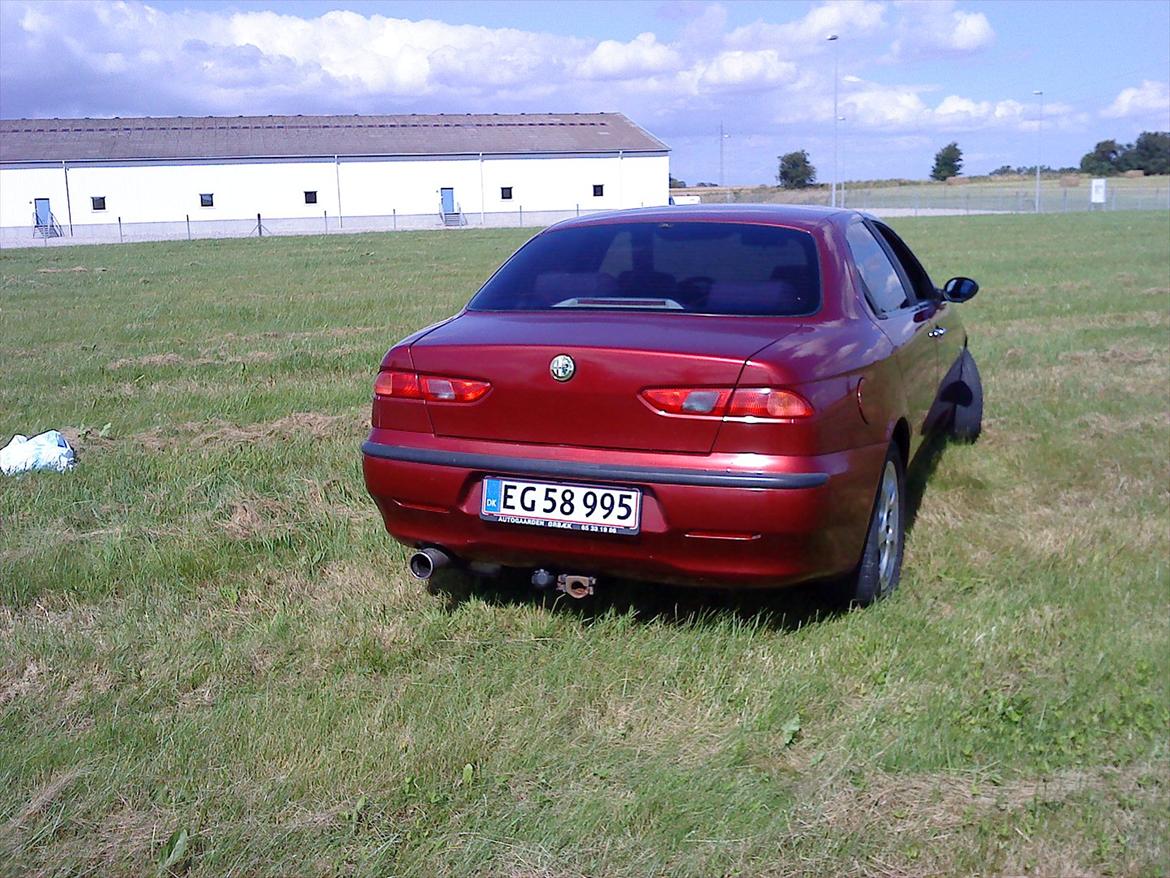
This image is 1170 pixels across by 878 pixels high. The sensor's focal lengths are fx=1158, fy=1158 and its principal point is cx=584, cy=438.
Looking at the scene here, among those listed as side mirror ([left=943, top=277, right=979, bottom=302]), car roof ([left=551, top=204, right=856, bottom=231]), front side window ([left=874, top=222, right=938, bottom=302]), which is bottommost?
side mirror ([left=943, top=277, right=979, bottom=302])

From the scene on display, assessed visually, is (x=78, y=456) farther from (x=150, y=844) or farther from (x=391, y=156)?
(x=391, y=156)

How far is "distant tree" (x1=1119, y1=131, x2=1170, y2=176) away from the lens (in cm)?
9925

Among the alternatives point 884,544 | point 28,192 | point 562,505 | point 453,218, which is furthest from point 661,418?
point 28,192

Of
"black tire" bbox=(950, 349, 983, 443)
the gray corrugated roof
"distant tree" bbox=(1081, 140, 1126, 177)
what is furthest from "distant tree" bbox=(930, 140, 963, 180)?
"black tire" bbox=(950, 349, 983, 443)

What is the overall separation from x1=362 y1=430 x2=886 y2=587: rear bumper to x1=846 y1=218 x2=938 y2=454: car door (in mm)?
818

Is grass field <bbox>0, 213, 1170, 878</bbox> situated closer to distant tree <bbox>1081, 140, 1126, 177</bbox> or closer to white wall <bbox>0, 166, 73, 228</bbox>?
white wall <bbox>0, 166, 73, 228</bbox>

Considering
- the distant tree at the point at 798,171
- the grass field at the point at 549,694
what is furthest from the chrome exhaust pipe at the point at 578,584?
the distant tree at the point at 798,171

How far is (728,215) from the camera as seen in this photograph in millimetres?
4777

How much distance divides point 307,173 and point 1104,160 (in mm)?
77835

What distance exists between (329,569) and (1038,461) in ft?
13.4

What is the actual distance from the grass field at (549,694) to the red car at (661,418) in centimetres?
37

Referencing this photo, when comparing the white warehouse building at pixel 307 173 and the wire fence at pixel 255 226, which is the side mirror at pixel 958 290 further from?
the white warehouse building at pixel 307 173

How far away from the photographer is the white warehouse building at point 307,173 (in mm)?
57000

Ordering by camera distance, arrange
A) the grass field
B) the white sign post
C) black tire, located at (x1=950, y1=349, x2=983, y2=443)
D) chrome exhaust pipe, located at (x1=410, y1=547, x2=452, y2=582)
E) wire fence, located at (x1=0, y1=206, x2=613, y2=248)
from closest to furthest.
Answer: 1. the grass field
2. chrome exhaust pipe, located at (x1=410, y1=547, x2=452, y2=582)
3. black tire, located at (x1=950, y1=349, x2=983, y2=443)
4. wire fence, located at (x1=0, y1=206, x2=613, y2=248)
5. the white sign post
